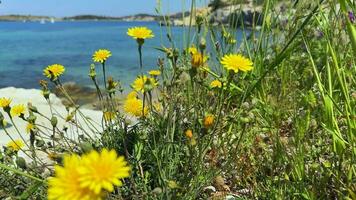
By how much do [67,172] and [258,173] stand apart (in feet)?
3.99

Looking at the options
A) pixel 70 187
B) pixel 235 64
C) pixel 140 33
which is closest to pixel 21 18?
pixel 140 33

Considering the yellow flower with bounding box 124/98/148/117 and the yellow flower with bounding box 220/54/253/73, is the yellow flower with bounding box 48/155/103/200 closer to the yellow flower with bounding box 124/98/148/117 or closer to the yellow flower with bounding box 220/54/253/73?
the yellow flower with bounding box 220/54/253/73

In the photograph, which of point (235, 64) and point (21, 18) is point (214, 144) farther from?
point (21, 18)

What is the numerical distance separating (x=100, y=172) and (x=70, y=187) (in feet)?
0.13

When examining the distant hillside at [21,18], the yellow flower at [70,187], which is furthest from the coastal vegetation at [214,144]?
the distant hillside at [21,18]

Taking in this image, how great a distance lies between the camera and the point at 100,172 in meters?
0.49

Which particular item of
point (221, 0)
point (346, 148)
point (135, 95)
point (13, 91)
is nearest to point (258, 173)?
point (346, 148)

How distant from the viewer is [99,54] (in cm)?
155

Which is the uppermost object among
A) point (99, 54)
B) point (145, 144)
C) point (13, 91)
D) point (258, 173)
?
point (99, 54)

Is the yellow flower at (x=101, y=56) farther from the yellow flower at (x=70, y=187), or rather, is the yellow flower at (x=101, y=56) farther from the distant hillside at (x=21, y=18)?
the distant hillside at (x=21, y=18)

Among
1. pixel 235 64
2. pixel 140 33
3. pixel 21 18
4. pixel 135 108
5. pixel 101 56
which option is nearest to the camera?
pixel 235 64

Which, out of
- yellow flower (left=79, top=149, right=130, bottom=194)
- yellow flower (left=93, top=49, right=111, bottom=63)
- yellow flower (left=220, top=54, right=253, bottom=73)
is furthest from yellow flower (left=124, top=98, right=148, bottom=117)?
yellow flower (left=79, top=149, right=130, bottom=194)

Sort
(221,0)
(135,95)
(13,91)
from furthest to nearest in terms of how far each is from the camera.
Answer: (13,91) < (221,0) < (135,95)

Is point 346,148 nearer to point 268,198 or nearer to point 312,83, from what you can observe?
point 268,198
